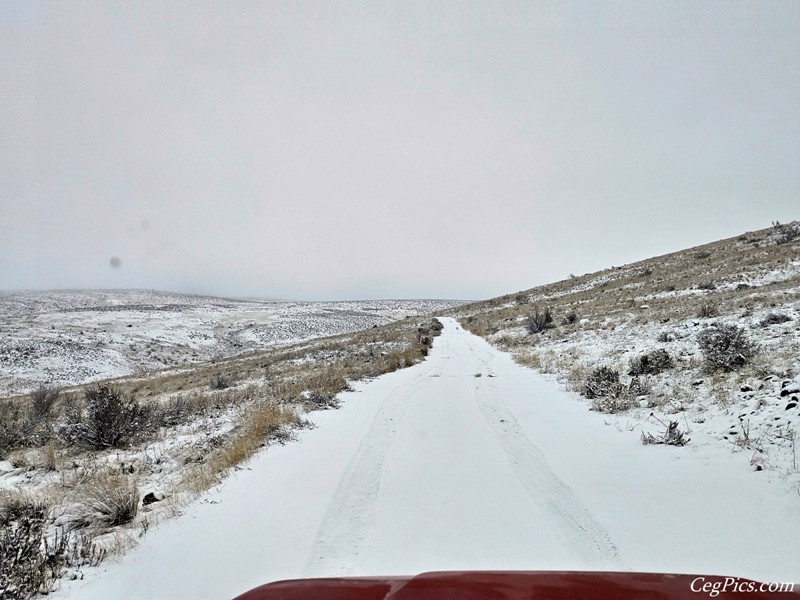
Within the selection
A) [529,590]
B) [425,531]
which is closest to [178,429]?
[425,531]

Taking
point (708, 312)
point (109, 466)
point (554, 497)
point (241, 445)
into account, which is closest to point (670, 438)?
point (554, 497)

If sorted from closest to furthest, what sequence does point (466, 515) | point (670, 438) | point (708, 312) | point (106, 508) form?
point (466, 515) → point (106, 508) → point (670, 438) → point (708, 312)

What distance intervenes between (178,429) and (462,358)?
10890 mm

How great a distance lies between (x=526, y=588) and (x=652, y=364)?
9.39 metres

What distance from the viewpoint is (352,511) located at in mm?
4336

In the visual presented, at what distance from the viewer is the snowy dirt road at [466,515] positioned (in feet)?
10.6

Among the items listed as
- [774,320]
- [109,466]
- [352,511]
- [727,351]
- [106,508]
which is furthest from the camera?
[774,320]

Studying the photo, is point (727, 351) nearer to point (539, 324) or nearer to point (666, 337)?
point (666, 337)

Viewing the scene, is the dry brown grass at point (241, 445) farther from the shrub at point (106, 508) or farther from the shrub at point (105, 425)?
the shrub at point (105, 425)

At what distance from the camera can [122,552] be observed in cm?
372

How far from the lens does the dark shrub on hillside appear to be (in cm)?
848

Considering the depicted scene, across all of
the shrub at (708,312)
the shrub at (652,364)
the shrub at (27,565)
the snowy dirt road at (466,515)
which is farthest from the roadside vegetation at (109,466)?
the shrub at (708,312)

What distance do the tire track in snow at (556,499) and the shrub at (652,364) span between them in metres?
3.99

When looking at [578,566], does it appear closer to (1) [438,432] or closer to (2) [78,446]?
(1) [438,432]
